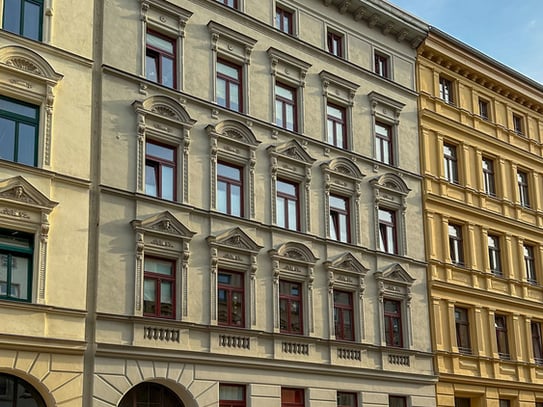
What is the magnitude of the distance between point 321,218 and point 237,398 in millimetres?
7319

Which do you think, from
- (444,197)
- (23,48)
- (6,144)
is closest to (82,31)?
(23,48)

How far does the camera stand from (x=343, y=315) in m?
31.0

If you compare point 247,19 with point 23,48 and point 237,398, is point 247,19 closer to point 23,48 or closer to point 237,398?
point 23,48

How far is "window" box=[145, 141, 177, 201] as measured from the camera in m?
26.5

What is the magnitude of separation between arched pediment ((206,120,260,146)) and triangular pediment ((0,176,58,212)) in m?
6.63

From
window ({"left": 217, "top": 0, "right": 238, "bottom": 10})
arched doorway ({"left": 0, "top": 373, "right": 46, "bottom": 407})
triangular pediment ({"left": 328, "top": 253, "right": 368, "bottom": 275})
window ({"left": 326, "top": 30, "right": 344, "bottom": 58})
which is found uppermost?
window ({"left": 326, "top": 30, "right": 344, "bottom": 58})

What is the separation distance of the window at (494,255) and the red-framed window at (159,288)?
17.3 metres

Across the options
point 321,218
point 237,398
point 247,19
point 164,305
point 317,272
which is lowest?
point 237,398

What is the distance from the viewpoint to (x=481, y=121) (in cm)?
4012

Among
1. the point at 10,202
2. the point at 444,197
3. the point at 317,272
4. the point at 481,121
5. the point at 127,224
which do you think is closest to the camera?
the point at 10,202

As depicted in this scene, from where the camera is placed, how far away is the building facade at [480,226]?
116 ft

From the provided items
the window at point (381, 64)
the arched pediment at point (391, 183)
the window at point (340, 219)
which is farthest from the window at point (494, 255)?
the window at point (340, 219)

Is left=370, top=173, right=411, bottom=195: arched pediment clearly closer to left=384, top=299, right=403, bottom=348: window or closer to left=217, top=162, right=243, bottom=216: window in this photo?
left=384, top=299, right=403, bottom=348: window

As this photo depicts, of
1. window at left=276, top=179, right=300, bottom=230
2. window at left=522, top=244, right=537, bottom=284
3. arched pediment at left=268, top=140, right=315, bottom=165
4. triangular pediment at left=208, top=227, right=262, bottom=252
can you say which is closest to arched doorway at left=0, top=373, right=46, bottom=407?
triangular pediment at left=208, top=227, right=262, bottom=252
